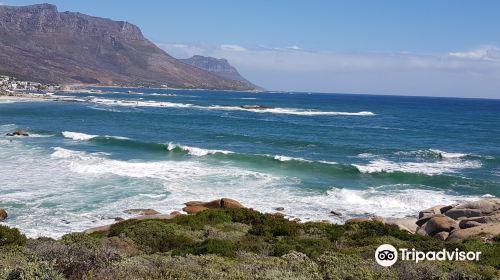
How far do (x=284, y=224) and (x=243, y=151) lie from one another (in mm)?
25859

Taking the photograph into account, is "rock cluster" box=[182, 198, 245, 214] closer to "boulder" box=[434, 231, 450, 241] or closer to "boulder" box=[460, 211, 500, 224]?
"boulder" box=[434, 231, 450, 241]

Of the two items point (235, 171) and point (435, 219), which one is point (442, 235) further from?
point (235, 171)

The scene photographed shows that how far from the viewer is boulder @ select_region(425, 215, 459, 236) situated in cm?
1970

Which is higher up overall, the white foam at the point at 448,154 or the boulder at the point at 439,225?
the white foam at the point at 448,154

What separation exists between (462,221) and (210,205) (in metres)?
11.9

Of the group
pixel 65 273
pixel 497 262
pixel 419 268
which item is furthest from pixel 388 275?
pixel 65 273

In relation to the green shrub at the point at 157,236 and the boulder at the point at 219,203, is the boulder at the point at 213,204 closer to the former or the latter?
the boulder at the point at 219,203

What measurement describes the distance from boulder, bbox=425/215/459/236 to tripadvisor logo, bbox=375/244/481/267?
6.04 metres

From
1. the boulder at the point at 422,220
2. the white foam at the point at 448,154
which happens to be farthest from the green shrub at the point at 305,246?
the white foam at the point at 448,154

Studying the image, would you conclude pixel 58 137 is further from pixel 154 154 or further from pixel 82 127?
pixel 154 154

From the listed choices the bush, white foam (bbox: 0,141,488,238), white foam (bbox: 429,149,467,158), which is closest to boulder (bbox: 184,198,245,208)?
white foam (bbox: 0,141,488,238)

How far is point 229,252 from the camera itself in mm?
12609

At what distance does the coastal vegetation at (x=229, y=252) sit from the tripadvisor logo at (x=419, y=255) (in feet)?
1.22

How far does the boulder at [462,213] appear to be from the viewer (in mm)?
21625
